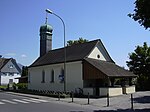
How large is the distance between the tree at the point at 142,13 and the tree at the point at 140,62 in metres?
29.6

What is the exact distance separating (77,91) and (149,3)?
22014 mm

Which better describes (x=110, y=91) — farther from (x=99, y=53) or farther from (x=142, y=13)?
(x=142, y=13)

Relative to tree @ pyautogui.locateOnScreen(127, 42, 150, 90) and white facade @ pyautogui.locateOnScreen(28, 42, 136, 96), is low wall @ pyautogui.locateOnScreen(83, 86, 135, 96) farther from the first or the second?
tree @ pyautogui.locateOnScreen(127, 42, 150, 90)

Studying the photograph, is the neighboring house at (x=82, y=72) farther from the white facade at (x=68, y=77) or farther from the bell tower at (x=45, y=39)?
the bell tower at (x=45, y=39)

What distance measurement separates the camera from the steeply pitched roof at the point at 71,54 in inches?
1512

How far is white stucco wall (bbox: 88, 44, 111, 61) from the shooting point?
1524 inches

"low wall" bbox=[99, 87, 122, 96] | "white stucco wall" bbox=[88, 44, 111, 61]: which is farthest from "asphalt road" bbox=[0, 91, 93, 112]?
"white stucco wall" bbox=[88, 44, 111, 61]

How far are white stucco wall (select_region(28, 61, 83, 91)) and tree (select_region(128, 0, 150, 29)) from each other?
19657 millimetres

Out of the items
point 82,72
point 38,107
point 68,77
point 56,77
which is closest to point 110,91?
point 82,72

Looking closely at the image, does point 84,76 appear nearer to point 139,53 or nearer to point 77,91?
point 77,91

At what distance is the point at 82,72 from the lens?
35750mm

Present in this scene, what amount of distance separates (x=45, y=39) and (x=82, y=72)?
59.5 ft

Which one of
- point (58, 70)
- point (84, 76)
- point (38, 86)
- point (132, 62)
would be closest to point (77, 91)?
point (84, 76)

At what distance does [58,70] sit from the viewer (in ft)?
133
